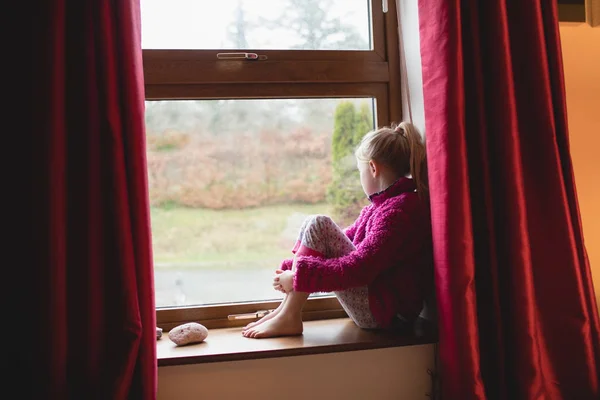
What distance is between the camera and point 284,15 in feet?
5.57

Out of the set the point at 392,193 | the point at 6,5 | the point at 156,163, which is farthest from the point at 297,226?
the point at 6,5

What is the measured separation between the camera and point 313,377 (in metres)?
1.45

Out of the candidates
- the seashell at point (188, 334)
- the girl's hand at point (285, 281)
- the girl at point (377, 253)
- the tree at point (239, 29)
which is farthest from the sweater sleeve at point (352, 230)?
the tree at point (239, 29)

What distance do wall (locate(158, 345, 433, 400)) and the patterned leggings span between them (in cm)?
12

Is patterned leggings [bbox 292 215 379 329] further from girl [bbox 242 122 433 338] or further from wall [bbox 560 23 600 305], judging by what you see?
wall [bbox 560 23 600 305]

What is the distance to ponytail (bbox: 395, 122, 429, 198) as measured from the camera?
1.55 m

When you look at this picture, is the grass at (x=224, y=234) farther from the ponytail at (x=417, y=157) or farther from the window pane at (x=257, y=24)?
the window pane at (x=257, y=24)

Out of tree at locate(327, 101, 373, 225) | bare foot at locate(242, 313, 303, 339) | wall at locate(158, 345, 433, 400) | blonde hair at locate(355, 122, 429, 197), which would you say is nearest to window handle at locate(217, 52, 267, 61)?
tree at locate(327, 101, 373, 225)

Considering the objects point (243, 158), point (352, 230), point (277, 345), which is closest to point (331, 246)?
point (352, 230)

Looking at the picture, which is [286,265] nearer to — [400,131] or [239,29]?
[400,131]

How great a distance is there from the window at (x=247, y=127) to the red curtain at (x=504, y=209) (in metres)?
0.36

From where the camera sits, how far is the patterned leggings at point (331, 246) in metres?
1.50

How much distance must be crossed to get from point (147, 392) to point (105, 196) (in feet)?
1.49

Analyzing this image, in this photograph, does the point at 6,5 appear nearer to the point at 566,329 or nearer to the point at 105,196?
the point at 105,196
